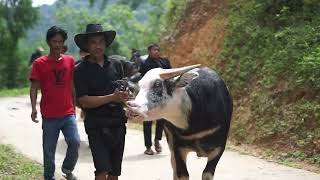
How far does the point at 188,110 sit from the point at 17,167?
3.22m

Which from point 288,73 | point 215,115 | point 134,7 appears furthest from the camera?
point 134,7

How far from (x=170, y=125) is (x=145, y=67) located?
3048 millimetres

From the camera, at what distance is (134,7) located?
45125mm

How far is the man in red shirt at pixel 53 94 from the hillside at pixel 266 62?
11.6 ft

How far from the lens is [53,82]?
5.85m

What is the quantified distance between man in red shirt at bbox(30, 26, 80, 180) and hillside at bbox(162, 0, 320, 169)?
11.6ft

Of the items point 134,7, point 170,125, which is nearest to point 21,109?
point 170,125

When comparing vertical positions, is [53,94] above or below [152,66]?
above

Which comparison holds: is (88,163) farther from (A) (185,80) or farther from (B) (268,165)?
(A) (185,80)

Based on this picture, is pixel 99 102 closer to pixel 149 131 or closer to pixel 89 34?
pixel 89 34

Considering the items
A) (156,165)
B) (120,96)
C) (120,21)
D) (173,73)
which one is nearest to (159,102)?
(173,73)

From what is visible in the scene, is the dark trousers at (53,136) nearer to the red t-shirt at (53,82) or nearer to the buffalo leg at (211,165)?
the red t-shirt at (53,82)

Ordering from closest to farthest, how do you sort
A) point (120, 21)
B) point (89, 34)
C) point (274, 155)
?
point (89, 34) < point (274, 155) < point (120, 21)

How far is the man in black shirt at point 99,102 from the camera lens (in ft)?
15.4
